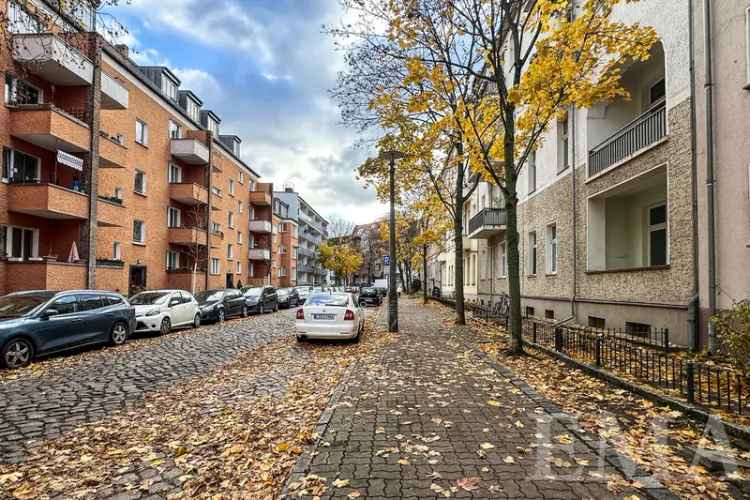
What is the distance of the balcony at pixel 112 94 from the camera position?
20.5 meters

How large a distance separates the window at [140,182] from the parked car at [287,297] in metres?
9.96

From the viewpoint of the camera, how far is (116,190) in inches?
950

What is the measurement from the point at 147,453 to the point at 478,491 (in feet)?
10.4

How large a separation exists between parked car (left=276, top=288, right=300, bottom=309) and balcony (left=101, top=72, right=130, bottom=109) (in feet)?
45.8

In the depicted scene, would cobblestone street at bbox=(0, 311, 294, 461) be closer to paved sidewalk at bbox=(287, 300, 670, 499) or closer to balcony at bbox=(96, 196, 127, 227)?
paved sidewalk at bbox=(287, 300, 670, 499)

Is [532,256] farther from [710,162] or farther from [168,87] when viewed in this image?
[168,87]

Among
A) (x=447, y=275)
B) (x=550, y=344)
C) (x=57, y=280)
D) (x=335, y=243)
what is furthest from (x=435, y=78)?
(x=335, y=243)

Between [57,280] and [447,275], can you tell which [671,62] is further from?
[447,275]

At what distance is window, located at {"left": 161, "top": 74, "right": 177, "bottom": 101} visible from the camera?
31.2 metres

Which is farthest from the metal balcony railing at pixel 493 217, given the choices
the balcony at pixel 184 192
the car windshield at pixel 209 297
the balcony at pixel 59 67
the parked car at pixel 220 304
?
the balcony at pixel 59 67

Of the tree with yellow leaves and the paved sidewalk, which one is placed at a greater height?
the tree with yellow leaves

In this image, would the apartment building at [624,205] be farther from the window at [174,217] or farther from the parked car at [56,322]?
the window at [174,217]

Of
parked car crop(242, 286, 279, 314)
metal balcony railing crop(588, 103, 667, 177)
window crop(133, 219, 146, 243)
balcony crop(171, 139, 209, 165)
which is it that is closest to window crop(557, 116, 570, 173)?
metal balcony railing crop(588, 103, 667, 177)

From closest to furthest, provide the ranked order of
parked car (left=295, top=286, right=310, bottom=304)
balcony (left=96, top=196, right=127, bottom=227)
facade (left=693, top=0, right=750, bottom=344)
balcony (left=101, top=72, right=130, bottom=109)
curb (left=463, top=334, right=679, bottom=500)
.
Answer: curb (left=463, top=334, right=679, bottom=500)
facade (left=693, top=0, right=750, bottom=344)
balcony (left=96, top=196, right=127, bottom=227)
balcony (left=101, top=72, right=130, bottom=109)
parked car (left=295, top=286, right=310, bottom=304)
